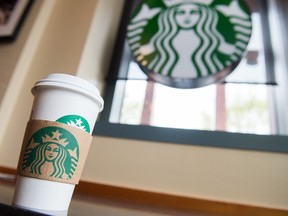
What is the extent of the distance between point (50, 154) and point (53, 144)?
0.02 m

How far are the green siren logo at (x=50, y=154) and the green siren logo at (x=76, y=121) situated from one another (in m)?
0.02

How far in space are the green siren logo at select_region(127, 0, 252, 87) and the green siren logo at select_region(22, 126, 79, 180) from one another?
74 cm

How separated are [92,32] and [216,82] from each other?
0.67 metres

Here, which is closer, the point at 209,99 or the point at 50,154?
the point at 50,154

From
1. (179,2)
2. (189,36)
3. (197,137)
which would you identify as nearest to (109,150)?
(197,137)

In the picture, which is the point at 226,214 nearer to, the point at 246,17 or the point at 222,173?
the point at 222,173

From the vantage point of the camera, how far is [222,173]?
0.77 meters

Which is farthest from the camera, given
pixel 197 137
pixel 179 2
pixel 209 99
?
pixel 179 2

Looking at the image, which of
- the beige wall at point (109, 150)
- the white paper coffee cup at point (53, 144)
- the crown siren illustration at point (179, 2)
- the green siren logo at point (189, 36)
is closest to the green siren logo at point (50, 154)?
the white paper coffee cup at point (53, 144)

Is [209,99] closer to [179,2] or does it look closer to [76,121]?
[179,2]

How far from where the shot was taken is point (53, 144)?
404 mm

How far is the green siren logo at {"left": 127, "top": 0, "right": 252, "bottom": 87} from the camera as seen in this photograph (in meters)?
1.04

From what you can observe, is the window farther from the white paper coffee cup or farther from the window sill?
the white paper coffee cup

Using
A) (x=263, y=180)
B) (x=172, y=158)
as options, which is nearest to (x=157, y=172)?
(x=172, y=158)
